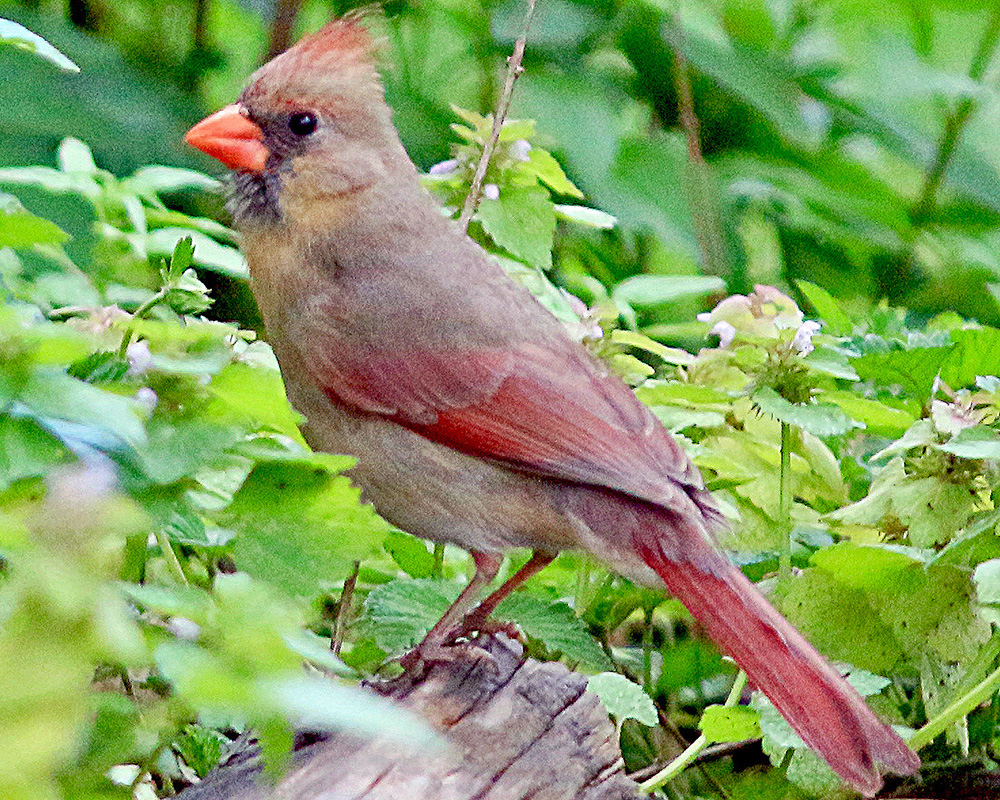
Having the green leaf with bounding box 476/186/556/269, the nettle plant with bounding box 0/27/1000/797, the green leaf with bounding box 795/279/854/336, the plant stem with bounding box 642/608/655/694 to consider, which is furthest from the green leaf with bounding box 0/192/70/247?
the green leaf with bounding box 795/279/854/336

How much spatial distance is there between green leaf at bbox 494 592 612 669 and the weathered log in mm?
31

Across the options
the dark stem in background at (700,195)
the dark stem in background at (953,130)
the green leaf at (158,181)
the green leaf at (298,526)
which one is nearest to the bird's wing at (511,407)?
the green leaf at (158,181)

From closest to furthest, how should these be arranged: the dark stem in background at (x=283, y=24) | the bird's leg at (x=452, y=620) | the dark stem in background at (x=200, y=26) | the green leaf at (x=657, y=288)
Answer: the bird's leg at (x=452, y=620) < the green leaf at (x=657, y=288) < the dark stem in background at (x=283, y=24) < the dark stem in background at (x=200, y=26)

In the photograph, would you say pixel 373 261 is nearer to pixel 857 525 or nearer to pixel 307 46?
pixel 307 46

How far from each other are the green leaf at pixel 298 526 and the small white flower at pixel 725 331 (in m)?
1.00

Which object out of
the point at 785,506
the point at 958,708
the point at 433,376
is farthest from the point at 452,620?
the point at 958,708

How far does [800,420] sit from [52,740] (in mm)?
1296

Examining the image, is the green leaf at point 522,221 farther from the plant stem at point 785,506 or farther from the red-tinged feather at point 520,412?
the plant stem at point 785,506

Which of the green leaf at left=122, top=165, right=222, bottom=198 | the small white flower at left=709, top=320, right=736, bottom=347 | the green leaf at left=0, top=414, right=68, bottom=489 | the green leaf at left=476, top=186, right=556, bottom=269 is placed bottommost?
the small white flower at left=709, top=320, right=736, bottom=347

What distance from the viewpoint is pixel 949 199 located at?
423 centimetres

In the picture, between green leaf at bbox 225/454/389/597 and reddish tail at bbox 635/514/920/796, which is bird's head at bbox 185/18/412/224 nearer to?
reddish tail at bbox 635/514/920/796

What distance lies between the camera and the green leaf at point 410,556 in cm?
216

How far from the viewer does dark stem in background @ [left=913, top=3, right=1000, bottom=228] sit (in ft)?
12.8

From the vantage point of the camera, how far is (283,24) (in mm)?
3605
